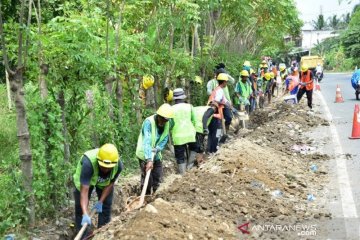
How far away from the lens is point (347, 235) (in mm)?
5961

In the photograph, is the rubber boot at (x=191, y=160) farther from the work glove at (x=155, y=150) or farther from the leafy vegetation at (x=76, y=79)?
the work glove at (x=155, y=150)

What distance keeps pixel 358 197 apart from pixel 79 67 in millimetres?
4115

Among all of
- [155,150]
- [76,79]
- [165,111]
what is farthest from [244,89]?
[76,79]

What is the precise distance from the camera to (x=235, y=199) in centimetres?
711

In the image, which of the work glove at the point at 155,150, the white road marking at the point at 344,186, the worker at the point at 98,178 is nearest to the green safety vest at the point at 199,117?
the work glove at the point at 155,150

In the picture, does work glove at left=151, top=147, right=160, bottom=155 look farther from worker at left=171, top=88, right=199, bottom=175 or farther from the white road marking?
the white road marking

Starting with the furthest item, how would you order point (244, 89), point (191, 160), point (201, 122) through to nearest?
point (244, 89) → point (201, 122) → point (191, 160)

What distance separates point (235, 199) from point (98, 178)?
1758mm

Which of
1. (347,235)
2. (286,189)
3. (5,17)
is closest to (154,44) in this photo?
(5,17)

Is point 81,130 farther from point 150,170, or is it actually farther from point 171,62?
point 171,62

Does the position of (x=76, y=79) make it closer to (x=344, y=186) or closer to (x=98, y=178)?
(x=98, y=178)

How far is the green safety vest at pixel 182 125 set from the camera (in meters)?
9.55

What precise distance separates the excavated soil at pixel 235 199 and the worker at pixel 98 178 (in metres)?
0.26

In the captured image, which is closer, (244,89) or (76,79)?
(76,79)
